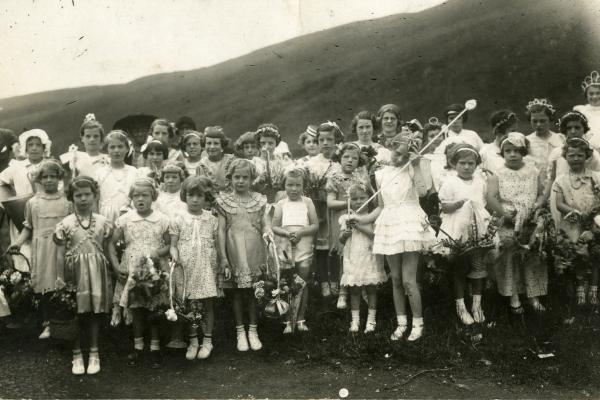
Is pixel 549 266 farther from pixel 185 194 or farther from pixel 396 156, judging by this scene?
pixel 185 194

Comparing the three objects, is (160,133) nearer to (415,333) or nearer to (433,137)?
(433,137)

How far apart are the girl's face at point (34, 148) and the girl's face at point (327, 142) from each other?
126 inches

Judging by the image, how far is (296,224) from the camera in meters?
5.64

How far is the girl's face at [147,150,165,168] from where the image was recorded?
6.62 metres

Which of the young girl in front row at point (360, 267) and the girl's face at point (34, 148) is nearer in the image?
the young girl in front row at point (360, 267)

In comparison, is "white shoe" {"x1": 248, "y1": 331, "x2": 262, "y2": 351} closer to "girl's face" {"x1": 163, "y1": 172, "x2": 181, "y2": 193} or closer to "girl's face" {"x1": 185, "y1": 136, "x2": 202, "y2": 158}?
"girl's face" {"x1": 163, "y1": 172, "x2": 181, "y2": 193}

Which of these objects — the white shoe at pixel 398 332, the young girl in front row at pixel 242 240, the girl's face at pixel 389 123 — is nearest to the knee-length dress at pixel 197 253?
the young girl in front row at pixel 242 240

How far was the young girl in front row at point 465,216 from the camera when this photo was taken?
18.2 ft

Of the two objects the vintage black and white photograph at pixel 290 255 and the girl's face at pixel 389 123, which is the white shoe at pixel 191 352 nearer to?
the vintage black and white photograph at pixel 290 255

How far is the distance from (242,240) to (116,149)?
1.83 m

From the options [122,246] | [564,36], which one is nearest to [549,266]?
[122,246]

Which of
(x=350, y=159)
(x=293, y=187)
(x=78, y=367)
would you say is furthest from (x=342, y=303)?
(x=78, y=367)

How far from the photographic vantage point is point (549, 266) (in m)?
5.90

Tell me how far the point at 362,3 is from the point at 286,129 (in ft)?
26.2
